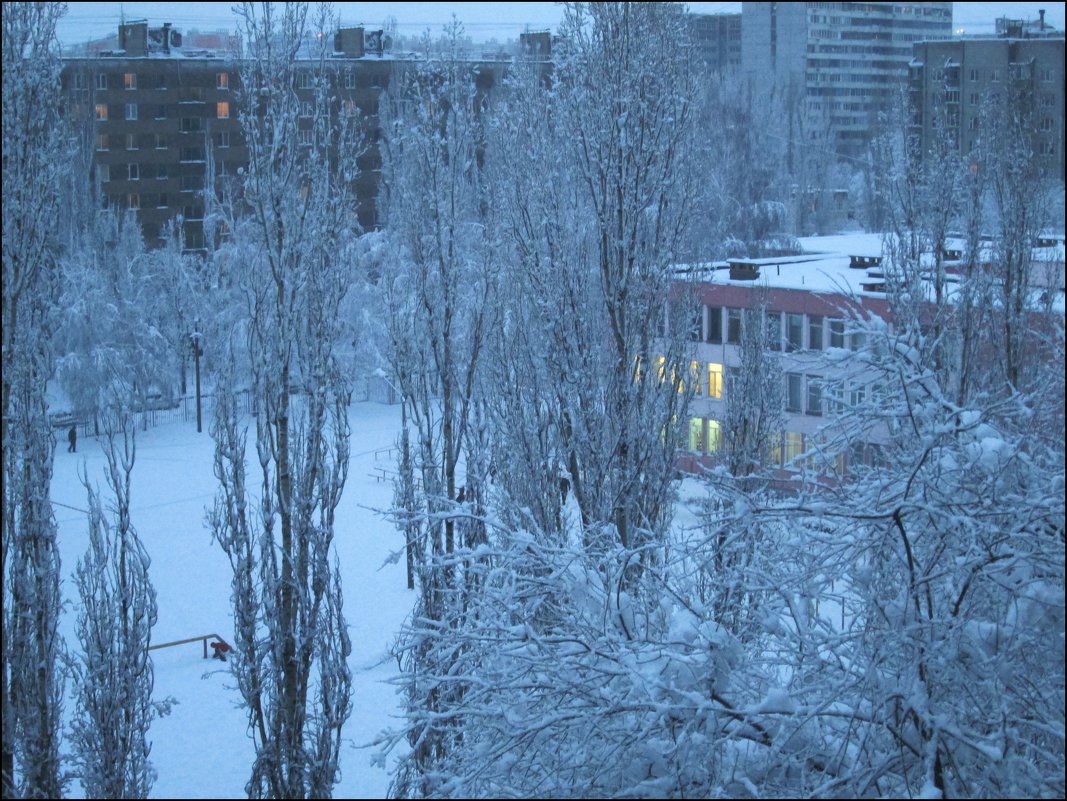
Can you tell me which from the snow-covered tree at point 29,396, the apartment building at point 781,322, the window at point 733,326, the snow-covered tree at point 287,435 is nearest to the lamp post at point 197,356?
the apartment building at point 781,322

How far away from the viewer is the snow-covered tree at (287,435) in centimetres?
810

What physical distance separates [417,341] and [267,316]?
4.77 meters

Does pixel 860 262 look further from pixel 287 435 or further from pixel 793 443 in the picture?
pixel 287 435

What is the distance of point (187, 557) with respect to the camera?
723 inches

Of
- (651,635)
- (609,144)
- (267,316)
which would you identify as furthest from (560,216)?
(651,635)

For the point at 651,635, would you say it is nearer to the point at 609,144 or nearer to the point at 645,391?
the point at 645,391

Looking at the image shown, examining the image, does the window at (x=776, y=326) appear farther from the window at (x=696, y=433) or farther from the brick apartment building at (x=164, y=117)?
the brick apartment building at (x=164, y=117)

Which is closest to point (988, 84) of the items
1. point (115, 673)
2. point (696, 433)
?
point (696, 433)

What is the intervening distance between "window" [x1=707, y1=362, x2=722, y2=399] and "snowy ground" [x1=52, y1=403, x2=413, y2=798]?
233 inches

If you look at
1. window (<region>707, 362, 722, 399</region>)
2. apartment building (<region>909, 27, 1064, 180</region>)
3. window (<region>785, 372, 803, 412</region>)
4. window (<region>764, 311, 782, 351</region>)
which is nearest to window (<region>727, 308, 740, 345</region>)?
window (<region>707, 362, 722, 399</region>)

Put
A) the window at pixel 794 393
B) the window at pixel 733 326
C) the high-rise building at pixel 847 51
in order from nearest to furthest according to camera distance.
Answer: the window at pixel 794 393 < the window at pixel 733 326 < the high-rise building at pixel 847 51

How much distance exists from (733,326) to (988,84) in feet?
24.3

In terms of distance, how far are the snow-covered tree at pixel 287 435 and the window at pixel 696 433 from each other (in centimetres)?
1332

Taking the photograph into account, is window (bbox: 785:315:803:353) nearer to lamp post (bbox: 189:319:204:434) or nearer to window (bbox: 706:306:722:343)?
window (bbox: 706:306:722:343)
